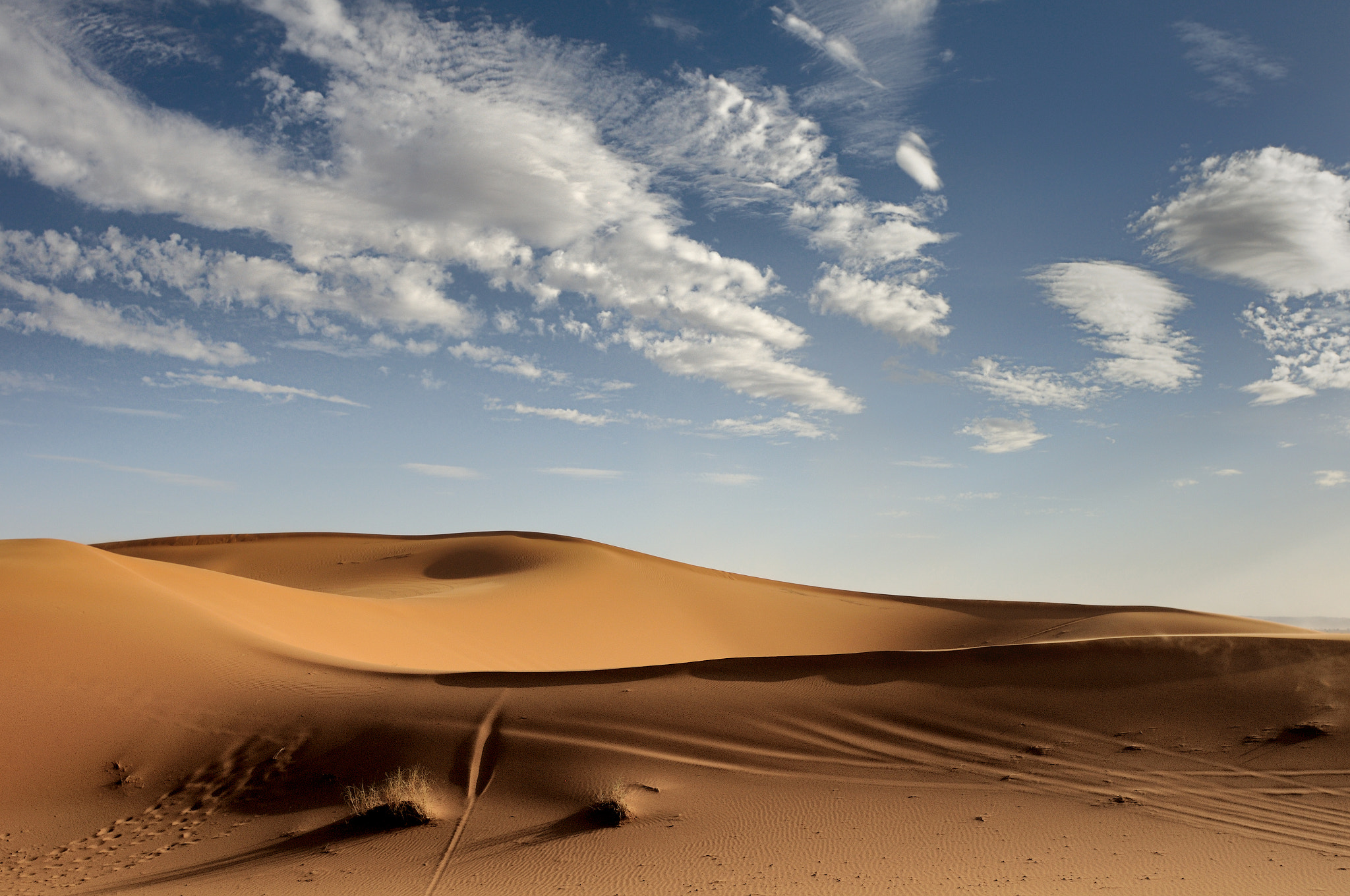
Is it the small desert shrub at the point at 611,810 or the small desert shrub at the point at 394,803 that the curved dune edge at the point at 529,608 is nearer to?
the small desert shrub at the point at 394,803

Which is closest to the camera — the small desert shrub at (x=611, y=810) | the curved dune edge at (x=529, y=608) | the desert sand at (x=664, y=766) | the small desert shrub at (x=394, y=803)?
the desert sand at (x=664, y=766)

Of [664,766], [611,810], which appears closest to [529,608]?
[664,766]

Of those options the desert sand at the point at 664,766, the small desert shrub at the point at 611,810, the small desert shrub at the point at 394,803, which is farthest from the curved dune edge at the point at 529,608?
the small desert shrub at the point at 611,810

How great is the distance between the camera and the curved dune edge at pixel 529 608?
18797 millimetres

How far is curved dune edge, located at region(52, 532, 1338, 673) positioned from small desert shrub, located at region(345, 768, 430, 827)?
14.7 ft

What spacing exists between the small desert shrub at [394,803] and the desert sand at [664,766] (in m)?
0.07

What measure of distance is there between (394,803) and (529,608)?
1734 cm

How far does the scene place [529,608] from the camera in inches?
1025

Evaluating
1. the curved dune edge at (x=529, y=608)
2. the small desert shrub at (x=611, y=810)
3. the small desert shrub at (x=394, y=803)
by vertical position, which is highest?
the curved dune edge at (x=529, y=608)

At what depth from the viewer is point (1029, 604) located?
103 ft

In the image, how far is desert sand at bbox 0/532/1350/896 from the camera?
24.4 feet

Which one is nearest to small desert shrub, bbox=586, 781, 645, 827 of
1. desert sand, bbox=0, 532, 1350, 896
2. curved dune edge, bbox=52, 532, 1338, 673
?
desert sand, bbox=0, 532, 1350, 896

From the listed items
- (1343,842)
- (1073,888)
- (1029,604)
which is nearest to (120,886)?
(1073,888)

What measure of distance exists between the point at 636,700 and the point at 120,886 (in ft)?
20.0
